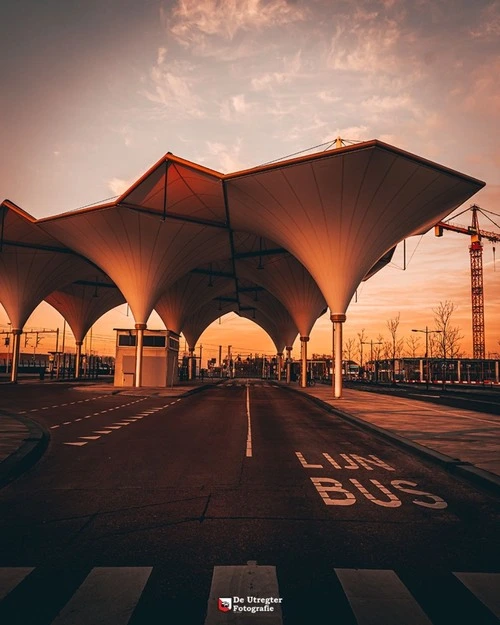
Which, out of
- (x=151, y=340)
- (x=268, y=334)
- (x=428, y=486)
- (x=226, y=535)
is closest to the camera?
(x=226, y=535)

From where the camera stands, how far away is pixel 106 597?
3.49 m

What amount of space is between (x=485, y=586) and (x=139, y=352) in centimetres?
3856

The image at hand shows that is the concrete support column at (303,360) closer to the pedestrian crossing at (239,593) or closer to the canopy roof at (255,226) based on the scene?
the canopy roof at (255,226)

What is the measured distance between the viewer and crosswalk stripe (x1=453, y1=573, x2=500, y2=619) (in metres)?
3.46

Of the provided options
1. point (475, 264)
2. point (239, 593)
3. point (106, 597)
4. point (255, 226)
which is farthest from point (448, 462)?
point (475, 264)

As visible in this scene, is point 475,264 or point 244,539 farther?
point 475,264

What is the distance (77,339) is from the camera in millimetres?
67250

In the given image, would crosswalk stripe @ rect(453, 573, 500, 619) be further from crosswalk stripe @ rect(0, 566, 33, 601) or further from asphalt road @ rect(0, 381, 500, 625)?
crosswalk stripe @ rect(0, 566, 33, 601)

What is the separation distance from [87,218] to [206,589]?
3430 cm

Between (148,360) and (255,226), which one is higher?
(255,226)

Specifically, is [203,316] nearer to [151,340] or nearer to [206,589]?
[151,340]

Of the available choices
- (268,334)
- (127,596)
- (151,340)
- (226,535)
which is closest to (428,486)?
(226,535)

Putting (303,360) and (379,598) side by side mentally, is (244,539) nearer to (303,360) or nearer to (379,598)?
(379,598)

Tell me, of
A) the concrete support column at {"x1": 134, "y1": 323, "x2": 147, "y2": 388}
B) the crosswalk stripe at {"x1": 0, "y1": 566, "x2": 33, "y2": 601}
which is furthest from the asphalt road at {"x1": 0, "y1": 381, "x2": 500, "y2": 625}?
the concrete support column at {"x1": 134, "y1": 323, "x2": 147, "y2": 388}
